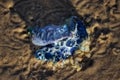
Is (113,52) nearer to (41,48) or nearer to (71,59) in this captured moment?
(71,59)

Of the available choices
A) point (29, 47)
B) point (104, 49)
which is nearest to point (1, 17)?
point (29, 47)

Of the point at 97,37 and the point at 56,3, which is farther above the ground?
the point at 56,3

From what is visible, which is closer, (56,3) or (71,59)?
(71,59)

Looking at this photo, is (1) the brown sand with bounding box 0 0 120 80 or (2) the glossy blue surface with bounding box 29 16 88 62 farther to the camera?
(2) the glossy blue surface with bounding box 29 16 88 62

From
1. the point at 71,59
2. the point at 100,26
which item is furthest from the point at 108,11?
the point at 71,59

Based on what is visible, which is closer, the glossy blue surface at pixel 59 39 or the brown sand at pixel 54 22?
the brown sand at pixel 54 22

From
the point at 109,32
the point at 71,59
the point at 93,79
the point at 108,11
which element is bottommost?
the point at 93,79

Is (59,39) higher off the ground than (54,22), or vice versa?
(54,22)
